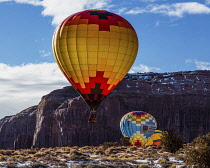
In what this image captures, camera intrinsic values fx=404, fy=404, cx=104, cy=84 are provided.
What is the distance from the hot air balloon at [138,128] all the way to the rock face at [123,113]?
49.4m

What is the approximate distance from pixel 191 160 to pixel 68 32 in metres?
14.7

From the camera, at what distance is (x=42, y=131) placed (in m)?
123

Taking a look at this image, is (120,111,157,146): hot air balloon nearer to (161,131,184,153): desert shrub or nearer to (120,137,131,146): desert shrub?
(120,137,131,146): desert shrub

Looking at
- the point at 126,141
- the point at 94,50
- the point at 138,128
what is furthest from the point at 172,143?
the point at 138,128

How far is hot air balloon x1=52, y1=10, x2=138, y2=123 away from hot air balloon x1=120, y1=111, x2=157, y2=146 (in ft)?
86.5

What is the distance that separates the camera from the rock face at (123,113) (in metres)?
113

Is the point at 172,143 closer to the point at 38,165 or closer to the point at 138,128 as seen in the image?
the point at 38,165

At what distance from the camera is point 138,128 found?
5872cm

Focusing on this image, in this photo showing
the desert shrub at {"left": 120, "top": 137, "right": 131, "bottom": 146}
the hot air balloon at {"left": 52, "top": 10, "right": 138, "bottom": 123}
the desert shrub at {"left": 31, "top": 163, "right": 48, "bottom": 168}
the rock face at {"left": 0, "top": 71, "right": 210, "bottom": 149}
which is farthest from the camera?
the rock face at {"left": 0, "top": 71, "right": 210, "bottom": 149}

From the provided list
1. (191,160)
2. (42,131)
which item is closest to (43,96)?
(42,131)

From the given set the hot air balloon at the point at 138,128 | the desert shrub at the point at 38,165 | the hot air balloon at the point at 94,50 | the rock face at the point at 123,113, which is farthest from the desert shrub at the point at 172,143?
the rock face at the point at 123,113

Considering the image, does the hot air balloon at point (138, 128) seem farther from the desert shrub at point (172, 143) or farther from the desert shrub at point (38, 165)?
the desert shrub at point (38, 165)

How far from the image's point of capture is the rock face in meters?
113

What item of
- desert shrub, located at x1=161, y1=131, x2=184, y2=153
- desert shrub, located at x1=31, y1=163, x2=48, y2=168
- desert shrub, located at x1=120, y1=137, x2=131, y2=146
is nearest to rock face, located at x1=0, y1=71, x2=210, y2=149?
desert shrub, located at x1=120, y1=137, x2=131, y2=146
